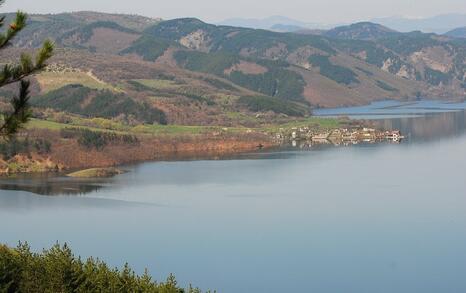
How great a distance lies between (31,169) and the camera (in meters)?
Result: 75.1

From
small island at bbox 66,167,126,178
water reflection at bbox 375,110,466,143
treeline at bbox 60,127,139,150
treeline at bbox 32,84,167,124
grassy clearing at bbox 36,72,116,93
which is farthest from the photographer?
grassy clearing at bbox 36,72,116,93

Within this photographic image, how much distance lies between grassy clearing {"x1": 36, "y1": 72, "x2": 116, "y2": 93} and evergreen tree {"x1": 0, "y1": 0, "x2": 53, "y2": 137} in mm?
97802

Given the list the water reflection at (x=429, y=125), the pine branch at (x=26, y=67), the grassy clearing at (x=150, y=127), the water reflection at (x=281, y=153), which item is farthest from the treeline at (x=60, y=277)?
the water reflection at (x=429, y=125)

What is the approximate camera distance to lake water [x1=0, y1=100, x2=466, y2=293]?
37062mm

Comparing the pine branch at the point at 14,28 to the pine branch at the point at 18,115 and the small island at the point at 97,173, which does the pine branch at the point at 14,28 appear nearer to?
the pine branch at the point at 18,115

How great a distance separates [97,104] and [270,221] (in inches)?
2446

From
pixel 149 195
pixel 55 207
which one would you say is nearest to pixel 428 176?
pixel 149 195

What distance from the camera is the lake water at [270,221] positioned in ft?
122

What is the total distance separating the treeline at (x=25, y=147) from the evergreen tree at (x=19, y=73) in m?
59.4

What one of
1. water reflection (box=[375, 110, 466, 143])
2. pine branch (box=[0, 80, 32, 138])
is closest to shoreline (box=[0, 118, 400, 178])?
water reflection (box=[375, 110, 466, 143])

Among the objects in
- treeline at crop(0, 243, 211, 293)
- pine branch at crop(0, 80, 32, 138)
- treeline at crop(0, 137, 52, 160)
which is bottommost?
treeline at crop(0, 243, 211, 293)

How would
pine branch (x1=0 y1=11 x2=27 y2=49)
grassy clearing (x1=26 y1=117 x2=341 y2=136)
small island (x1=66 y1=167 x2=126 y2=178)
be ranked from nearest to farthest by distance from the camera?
pine branch (x1=0 y1=11 x2=27 y2=49) < small island (x1=66 y1=167 x2=126 y2=178) < grassy clearing (x1=26 y1=117 x2=341 y2=136)

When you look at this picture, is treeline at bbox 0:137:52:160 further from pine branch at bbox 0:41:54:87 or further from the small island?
pine branch at bbox 0:41:54:87

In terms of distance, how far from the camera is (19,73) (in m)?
16.5
